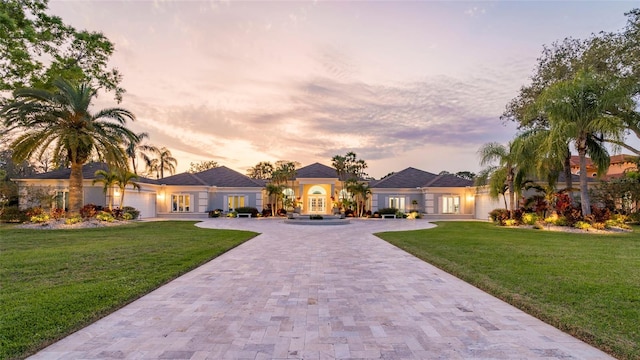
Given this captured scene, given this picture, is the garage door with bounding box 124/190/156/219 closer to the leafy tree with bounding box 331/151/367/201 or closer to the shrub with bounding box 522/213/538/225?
the leafy tree with bounding box 331/151/367/201

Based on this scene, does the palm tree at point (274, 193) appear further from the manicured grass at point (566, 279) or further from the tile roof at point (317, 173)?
the manicured grass at point (566, 279)

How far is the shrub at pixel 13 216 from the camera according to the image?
20078mm

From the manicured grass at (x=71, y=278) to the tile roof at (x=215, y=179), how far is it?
18839 mm

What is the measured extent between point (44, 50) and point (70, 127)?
6.82m

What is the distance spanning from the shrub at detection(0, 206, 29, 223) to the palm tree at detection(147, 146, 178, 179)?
21705 mm

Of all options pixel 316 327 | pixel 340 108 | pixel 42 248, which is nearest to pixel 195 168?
pixel 340 108

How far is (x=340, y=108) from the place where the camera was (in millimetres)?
22875

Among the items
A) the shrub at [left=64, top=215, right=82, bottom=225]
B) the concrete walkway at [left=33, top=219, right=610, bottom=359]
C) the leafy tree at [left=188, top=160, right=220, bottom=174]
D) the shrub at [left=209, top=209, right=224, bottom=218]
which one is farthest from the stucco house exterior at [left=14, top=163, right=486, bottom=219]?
the leafy tree at [left=188, top=160, right=220, bottom=174]

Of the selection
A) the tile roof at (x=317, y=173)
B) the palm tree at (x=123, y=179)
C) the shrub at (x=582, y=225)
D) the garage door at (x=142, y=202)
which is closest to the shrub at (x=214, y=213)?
the garage door at (x=142, y=202)

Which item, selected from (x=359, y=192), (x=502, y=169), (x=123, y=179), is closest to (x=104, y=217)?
(x=123, y=179)

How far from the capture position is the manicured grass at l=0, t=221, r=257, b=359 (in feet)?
11.9

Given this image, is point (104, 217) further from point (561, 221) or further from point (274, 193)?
point (561, 221)

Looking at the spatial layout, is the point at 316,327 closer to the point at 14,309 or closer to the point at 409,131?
the point at 14,309

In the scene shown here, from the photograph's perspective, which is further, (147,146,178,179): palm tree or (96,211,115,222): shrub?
(147,146,178,179): palm tree
